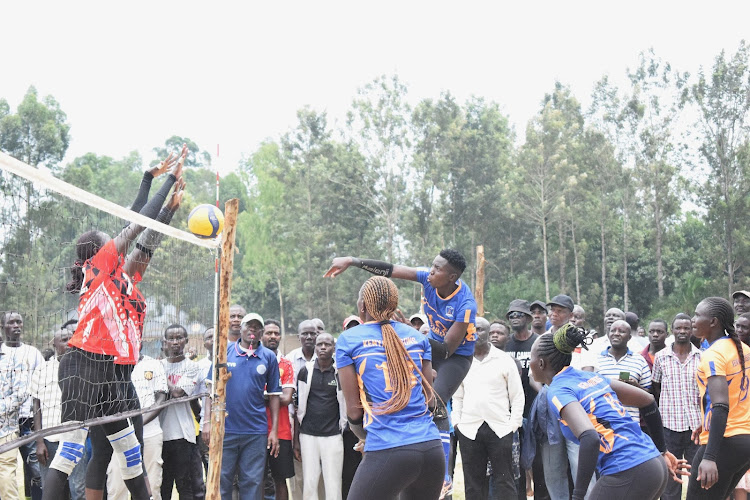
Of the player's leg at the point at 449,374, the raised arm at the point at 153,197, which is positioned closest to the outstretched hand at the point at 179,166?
the raised arm at the point at 153,197

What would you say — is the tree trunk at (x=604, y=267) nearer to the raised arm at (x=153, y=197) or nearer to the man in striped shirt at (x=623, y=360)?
the man in striped shirt at (x=623, y=360)

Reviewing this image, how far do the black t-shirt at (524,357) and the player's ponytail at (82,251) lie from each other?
17.5ft

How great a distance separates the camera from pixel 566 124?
170 ft

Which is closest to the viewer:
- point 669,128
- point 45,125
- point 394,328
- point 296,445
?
point 394,328

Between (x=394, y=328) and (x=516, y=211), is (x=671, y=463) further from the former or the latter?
(x=516, y=211)

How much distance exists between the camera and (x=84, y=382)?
18.6 feet

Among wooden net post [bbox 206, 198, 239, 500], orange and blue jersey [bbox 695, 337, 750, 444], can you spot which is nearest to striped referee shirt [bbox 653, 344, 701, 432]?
orange and blue jersey [bbox 695, 337, 750, 444]

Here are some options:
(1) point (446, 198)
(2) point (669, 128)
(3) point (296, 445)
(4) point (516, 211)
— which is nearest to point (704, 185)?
(2) point (669, 128)

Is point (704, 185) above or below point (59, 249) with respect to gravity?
above

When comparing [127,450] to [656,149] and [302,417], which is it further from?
[656,149]

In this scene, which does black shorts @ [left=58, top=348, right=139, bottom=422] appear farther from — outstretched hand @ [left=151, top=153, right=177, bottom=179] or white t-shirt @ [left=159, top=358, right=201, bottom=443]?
white t-shirt @ [left=159, top=358, right=201, bottom=443]

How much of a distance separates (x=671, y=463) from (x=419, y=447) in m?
2.24

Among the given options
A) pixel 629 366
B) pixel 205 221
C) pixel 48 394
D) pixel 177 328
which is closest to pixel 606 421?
pixel 205 221

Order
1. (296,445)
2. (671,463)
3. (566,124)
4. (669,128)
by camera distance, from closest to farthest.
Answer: (671,463) → (296,445) → (669,128) → (566,124)
